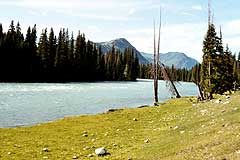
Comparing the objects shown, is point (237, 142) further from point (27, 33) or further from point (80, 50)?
point (80, 50)

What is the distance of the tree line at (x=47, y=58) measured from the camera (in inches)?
5007

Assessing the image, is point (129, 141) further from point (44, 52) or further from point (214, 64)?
point (44, 52)

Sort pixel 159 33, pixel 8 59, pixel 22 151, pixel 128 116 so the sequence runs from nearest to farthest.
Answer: pixel 22 151
pixel 128 116
pixel 159 33
pixel 8 59

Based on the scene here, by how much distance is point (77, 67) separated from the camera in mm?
159500

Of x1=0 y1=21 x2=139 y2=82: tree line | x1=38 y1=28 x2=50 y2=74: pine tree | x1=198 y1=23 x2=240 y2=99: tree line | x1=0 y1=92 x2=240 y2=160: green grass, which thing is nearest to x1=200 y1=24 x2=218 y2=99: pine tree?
x1=198 y1=23 x2=240 y2=99: tree line

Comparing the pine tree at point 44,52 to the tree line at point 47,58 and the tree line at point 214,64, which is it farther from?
the tree line at point 214,64

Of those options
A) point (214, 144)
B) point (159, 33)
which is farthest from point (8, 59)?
point (214, 144)

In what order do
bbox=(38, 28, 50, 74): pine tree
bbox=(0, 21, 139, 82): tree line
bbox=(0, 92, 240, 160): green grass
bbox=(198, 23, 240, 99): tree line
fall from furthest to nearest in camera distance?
bbox=(38, 28, 50, 74): pine tree
bbox=(0, 21, 139, 82): tree line
bbox=(198, 23, 240, 99): tree line
bbox=(0, 92, 240, 160): green grass

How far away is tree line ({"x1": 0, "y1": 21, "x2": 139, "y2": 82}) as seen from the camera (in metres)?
127

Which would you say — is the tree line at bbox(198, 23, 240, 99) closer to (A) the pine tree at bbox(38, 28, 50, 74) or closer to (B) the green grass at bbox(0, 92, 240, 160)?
(B) the green grass at bbox(0, 92, 240, 160)

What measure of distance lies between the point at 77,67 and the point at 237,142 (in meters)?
147

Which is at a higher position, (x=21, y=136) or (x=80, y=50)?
(x=80, y=50)

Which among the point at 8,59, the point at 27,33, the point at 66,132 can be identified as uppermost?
the point at 27,33

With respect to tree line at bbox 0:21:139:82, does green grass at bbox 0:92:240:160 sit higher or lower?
lower
